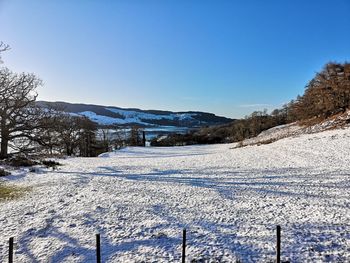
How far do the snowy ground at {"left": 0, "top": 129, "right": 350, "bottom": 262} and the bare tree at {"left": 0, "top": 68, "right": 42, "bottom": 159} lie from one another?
362cm

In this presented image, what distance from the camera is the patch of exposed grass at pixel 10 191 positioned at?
37.5 ft

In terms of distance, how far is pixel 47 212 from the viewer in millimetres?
8953

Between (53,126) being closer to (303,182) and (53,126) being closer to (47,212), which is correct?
(47,212)

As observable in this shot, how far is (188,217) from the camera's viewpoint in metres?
8.14

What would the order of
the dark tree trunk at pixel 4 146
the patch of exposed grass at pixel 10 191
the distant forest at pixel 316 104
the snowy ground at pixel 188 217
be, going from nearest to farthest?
the snowy ground at pixel 188 217
the patch of exposed grass at pixel 10 191
the dark tree trunk at pixel 4 146
the distant forest at pixel 316 104

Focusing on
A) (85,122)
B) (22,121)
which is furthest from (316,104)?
(22,121)

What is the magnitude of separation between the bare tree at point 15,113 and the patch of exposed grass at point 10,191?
360 centimetres

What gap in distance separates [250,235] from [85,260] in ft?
11.7

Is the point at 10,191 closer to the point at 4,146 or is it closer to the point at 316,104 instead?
the point at 4,146

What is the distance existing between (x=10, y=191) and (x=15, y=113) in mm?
6054

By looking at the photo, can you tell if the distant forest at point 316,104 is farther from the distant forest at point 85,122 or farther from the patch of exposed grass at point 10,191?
A: the patch of exposed grass at point 10,191

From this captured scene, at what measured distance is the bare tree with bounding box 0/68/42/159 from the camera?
53.2ft

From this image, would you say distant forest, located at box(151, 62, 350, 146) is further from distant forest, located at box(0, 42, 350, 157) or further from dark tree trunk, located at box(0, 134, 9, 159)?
dark tree trunk, located at box(0, 134, 9, 159)

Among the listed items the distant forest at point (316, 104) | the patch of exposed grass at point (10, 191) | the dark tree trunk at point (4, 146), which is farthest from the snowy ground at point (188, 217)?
the distant forest at point (316, 104)
